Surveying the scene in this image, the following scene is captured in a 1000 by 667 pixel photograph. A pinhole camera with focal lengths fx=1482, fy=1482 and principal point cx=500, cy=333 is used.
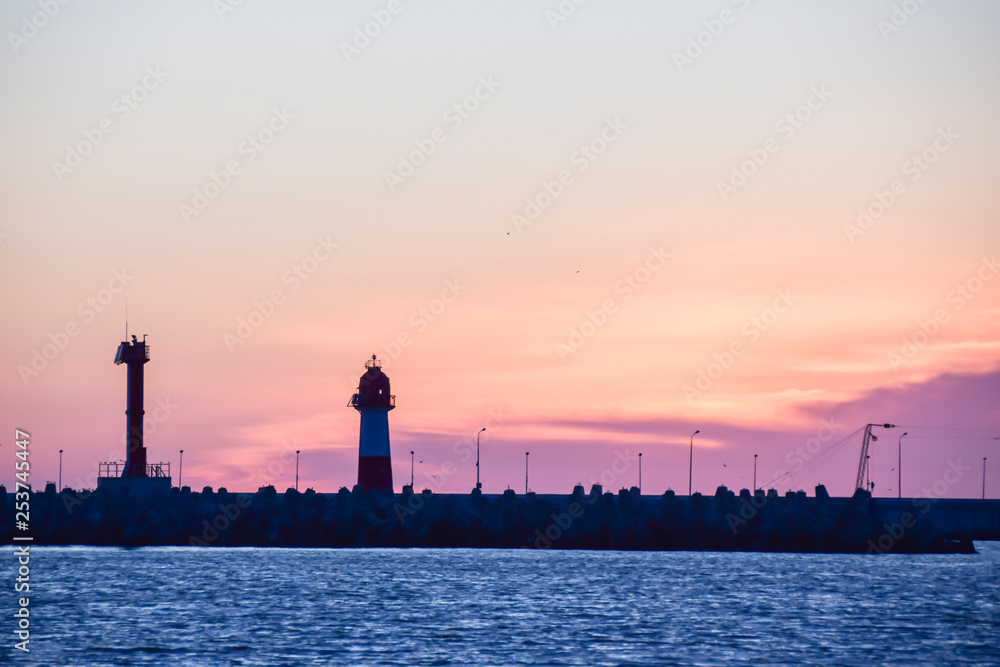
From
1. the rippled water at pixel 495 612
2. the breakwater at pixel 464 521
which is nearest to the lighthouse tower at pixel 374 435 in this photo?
the breakwater at pixel 464 521

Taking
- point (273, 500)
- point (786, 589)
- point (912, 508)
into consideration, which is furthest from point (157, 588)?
point (912, 508)

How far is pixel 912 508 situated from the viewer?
117 m

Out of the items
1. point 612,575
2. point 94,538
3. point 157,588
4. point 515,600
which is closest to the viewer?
point 515,600

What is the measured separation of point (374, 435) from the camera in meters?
97.8

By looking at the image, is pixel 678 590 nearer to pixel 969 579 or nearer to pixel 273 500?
pixel 969 579

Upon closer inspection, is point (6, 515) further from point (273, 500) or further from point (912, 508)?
point (912, 508)

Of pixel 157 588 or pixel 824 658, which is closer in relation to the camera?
pixel 824 658

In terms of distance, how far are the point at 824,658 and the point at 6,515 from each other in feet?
222

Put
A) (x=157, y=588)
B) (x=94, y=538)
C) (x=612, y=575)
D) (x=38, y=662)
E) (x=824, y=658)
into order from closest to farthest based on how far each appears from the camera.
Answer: (x=38, y=662) < (x=824, y=658) < (x=157, y=588) < (x=612, y=575) < (x=94, y=538)

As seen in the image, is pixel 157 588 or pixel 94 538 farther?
pixel 94 538

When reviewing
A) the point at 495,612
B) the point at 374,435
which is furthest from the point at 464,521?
the point at 495,612

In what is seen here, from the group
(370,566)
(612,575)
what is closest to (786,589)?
(612,575)

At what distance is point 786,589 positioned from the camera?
66125 millimetres

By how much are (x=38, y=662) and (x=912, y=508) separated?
3507 inches
